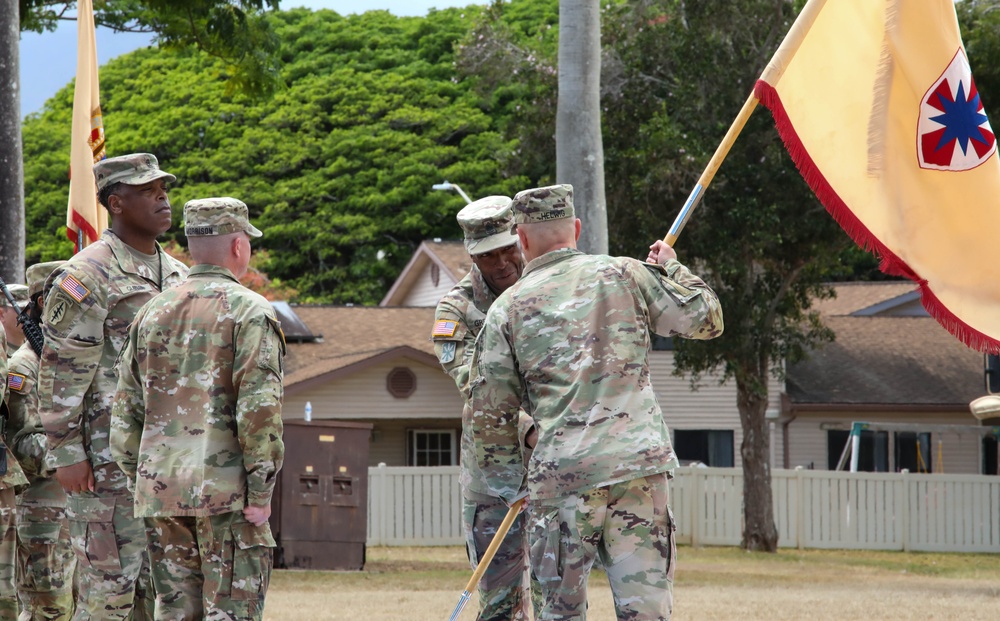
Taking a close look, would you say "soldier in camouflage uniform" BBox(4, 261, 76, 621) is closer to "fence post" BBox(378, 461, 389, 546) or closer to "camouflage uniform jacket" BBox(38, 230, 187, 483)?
"camouflage uniform jacket" BBox(38, 230, 187, 483)

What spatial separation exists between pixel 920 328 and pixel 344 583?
906 inches

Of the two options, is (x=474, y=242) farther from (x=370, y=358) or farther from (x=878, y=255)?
(x=370, y=358)

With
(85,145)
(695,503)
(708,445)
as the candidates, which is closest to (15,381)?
(85,145)

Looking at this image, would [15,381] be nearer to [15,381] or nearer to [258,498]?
[15,381]

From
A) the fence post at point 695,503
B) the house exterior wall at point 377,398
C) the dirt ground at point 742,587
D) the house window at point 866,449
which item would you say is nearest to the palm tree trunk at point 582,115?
the dirt ground at point 742,587

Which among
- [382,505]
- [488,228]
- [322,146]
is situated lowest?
[382,505]

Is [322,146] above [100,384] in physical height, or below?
above

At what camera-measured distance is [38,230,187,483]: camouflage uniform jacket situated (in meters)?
6.21

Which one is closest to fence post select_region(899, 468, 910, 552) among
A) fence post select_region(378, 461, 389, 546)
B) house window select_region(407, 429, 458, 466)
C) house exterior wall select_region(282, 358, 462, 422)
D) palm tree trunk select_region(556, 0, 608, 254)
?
house exterior wall select_region(282, 358, 462, 422)

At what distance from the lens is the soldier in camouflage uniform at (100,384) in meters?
6.09

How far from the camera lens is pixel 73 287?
6262mm

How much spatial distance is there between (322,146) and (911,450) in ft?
83.9

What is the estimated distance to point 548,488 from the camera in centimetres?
527

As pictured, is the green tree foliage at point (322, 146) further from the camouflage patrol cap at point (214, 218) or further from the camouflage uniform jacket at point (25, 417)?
the camouflage patrol cap at point (214, 218)
